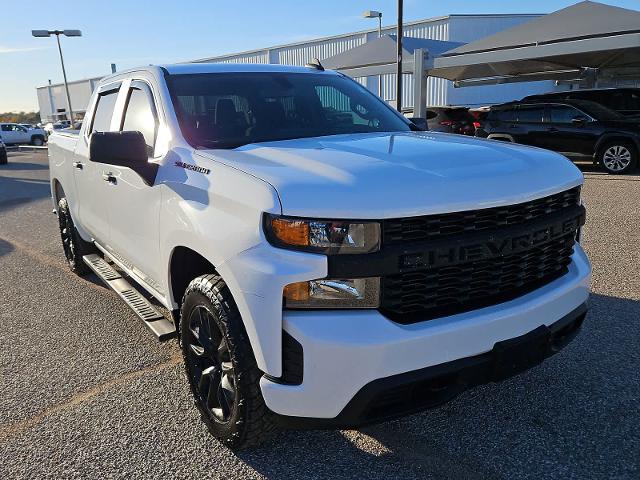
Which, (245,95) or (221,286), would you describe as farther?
(245,95)

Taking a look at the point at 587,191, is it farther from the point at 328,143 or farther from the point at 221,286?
the point at 221,286

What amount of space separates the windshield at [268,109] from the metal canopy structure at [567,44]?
41.2 feet

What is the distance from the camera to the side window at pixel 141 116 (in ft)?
10.4

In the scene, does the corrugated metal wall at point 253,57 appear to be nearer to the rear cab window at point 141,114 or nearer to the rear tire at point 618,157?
the rear tire at point 618,157

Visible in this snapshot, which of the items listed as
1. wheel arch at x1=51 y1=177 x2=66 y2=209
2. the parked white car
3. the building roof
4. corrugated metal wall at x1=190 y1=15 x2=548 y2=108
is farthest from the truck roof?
the parked white car

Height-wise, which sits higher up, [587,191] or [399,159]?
[399,159]

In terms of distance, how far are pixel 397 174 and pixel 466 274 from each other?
19.5 inches

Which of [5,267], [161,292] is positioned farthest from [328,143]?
[5,267]

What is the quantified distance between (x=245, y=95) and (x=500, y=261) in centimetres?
194

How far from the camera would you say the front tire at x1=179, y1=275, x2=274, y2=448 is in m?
2.27

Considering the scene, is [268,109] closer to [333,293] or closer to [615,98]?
[333,293]

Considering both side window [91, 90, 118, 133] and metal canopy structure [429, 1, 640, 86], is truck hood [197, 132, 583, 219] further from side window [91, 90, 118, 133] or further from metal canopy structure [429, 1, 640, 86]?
metal canopy structure [429, 1, 640, 86]

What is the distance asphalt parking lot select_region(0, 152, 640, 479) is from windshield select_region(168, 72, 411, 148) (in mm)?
1516

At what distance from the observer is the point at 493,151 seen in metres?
2.61
